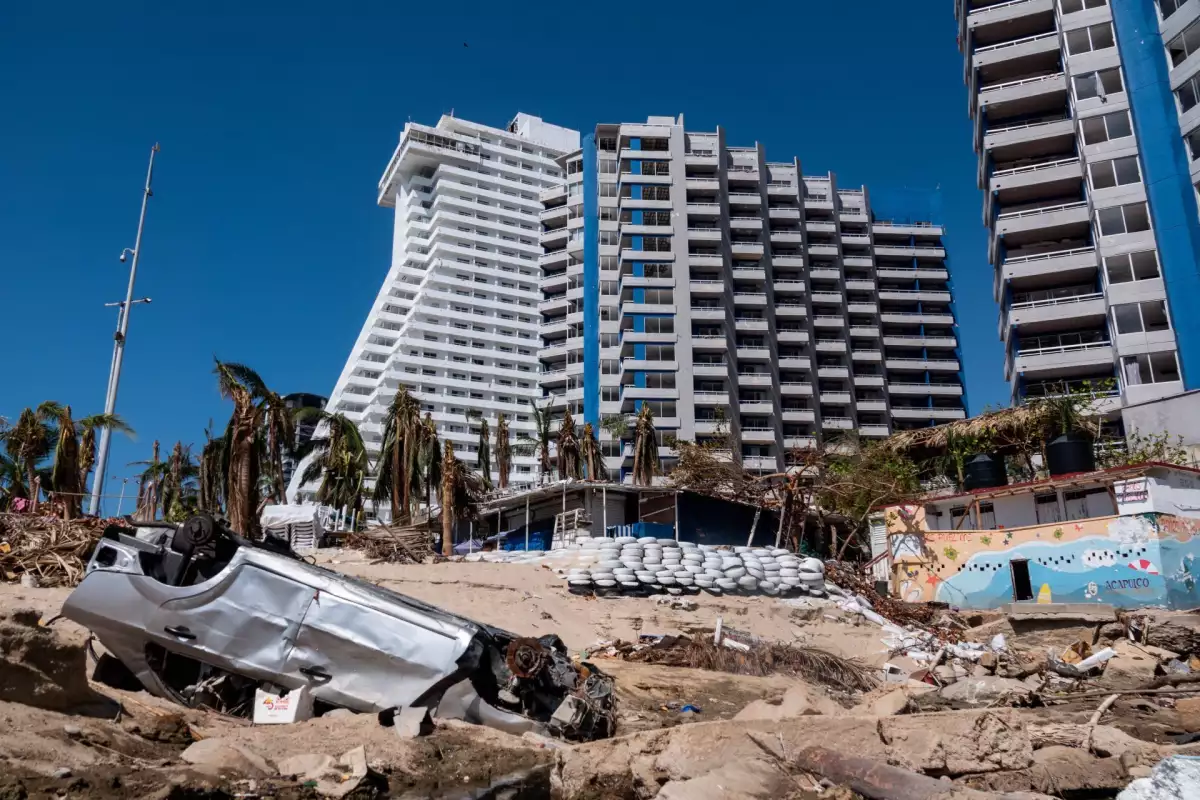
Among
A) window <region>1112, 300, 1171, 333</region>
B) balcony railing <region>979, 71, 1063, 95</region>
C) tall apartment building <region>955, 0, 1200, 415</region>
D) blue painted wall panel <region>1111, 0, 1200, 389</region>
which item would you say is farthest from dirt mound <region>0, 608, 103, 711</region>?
balcony railing <region>979, 71, 1063, 95</region>

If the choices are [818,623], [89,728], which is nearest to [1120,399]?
[818,623]

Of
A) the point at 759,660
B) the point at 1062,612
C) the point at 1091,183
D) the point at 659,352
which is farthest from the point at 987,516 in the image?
the point at 659,352

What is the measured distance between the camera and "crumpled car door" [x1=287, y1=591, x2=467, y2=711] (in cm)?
795

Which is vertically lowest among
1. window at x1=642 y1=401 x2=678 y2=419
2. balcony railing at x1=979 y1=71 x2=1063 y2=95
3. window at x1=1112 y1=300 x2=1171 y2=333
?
window at x1=1112 y1=300 x2=1171 y2=333

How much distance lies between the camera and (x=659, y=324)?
69.9 metres

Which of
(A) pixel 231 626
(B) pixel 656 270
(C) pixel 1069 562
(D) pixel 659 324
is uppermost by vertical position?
Answer: (B) pixel 656 270

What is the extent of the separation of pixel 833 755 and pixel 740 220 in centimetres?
7252

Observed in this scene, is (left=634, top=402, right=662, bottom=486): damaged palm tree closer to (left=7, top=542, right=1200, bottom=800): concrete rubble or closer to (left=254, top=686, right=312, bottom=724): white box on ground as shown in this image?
(left=7, top=542, right=1200, bottom=800): concrete rubble

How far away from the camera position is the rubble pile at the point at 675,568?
2042 cm

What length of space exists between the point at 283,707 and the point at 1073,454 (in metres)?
23.8

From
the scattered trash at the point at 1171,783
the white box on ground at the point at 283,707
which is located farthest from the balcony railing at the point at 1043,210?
the white box on ground at the point at 283,707

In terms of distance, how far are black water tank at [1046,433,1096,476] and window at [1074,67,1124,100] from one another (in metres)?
27.1

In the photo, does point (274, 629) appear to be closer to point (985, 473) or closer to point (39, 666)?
point (39, 666)

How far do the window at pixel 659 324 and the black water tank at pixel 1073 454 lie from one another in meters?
45.4
